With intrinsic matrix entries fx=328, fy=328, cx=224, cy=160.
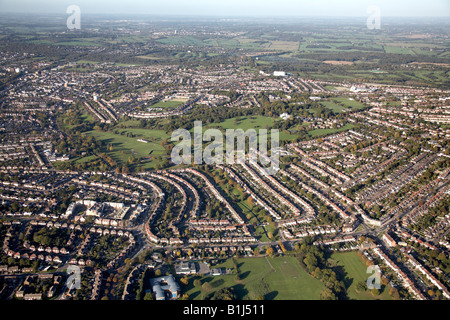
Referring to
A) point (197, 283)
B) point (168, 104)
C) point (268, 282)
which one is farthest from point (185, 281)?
point (168, 104)

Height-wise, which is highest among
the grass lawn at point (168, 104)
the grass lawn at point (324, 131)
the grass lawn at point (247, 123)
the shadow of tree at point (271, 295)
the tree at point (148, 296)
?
the grass lawn at point (168, 104)

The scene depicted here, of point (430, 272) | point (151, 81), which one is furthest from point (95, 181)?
point (151, 81)

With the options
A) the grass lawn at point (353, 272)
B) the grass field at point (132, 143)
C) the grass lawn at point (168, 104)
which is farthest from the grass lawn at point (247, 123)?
the grass lawn at point (353, 272)

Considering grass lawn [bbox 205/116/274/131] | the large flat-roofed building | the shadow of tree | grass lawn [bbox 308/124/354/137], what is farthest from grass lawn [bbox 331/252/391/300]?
grass lawn [bbox 205/116/274/131]

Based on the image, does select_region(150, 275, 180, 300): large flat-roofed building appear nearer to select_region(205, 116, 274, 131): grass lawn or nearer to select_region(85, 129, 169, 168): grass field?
select_region(85, 129, 169, 168): grass field

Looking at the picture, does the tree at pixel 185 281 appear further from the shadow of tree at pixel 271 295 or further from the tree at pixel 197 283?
the shadow of tree at pixel 271 295

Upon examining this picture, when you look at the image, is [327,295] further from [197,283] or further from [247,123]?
[247,123]
